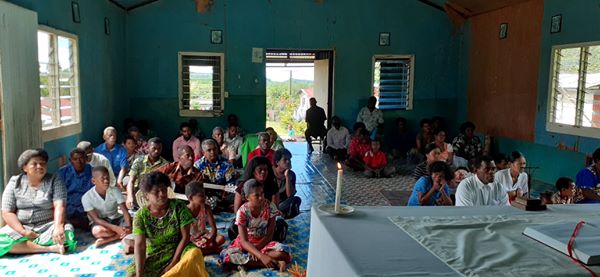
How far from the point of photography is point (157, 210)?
317cm

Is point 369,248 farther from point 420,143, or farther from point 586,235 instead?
point 420,143

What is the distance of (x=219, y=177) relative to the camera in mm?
5191

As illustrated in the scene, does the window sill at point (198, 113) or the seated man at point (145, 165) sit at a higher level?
the window sill at point (198, 113)

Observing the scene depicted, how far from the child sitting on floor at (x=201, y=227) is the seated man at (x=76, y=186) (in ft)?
3.85

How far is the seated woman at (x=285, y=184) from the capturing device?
4875 mm

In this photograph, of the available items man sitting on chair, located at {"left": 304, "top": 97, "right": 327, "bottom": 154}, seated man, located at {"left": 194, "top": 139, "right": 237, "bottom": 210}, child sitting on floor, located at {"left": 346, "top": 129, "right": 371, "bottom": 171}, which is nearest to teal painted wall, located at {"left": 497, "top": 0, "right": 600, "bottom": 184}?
child sitting on floor, located at {"left": 346, "top": 129, "right": 371, "bottom": 171}

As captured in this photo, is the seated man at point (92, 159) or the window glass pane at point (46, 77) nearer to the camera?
the seated man at point (92, 159)

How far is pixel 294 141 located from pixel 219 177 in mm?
6267

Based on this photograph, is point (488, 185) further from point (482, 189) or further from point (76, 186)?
point (76, 186)

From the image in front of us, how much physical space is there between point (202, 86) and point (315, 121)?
2.29 meters

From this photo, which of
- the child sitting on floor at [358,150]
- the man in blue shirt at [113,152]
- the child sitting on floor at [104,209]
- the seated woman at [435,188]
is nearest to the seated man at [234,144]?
the man in blue shirt at [113,152]

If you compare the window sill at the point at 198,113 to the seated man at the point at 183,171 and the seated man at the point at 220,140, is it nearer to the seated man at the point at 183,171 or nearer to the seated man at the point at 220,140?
the seated man at the point at 220,140

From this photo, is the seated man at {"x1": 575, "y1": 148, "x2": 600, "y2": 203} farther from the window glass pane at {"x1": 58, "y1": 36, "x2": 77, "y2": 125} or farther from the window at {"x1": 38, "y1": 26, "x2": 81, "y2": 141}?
the window glass pane at {"x1": 58, "y1": 36, "x2": 77, "y2": 125}

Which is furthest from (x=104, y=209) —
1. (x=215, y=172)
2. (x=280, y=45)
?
(x=280, y=45)
